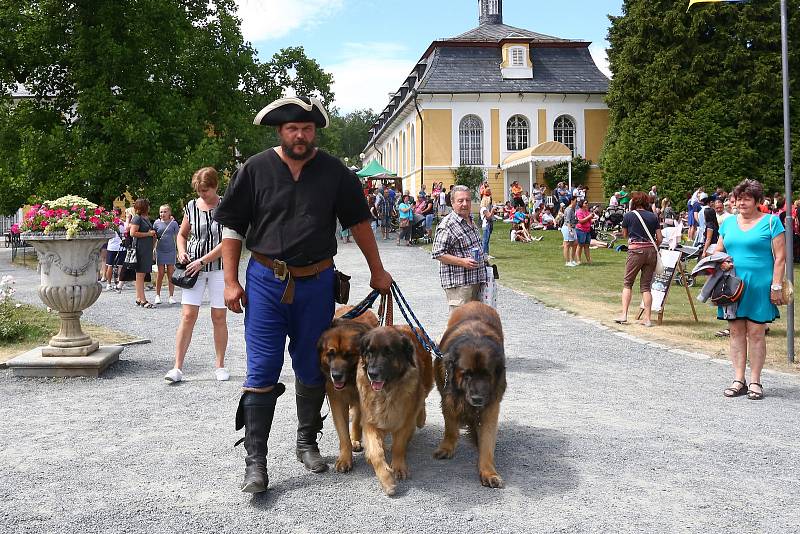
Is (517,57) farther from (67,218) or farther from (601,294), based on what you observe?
(67,218)

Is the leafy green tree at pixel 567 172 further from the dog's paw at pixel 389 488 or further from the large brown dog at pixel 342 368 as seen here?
the dog's paw at pixel 389 488

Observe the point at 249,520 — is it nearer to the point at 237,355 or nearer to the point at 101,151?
the point at 237,355

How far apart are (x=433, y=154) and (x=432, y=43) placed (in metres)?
6.76

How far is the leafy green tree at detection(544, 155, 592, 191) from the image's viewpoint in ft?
141

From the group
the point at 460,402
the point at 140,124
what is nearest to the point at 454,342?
the point at 460,402

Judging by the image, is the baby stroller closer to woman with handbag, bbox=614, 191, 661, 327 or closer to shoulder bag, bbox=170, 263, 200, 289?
woman with handbag, bbox=614, 191, 661, 327

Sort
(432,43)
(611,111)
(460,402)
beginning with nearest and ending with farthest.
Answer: (460,402), (611,111), (432,43)

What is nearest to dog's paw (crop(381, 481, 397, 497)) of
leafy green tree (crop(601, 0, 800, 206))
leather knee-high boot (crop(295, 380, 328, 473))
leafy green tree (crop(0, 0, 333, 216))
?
leather knee-high boot (crop(295, 380, 328, 473))

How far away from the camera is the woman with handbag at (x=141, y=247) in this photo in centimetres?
1377

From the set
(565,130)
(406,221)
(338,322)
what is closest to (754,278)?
(338,322)

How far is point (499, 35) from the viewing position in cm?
4747

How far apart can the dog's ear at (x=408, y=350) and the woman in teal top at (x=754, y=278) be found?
387cm

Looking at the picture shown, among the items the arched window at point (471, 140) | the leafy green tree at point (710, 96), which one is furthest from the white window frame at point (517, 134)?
the leafy green tree at point (710, 96)

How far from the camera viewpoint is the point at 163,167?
2134 cm
